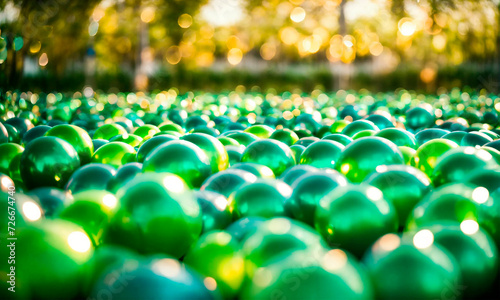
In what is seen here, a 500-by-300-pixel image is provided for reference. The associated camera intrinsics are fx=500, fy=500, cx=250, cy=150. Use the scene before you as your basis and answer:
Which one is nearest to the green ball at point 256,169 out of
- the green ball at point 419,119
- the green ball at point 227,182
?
the green ball at point 227,182

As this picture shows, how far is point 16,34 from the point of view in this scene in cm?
735

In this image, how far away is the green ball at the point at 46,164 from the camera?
2654mm

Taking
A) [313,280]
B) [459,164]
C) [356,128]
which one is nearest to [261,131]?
[356,128]

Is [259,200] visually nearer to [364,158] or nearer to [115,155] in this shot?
[364,158]

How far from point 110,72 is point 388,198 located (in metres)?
→ 23.2

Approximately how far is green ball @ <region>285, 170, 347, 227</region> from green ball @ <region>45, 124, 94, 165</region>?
1.57 metres

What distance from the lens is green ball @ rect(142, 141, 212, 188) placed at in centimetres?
243

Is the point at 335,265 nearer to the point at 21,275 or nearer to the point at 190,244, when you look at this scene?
the point at 190,244

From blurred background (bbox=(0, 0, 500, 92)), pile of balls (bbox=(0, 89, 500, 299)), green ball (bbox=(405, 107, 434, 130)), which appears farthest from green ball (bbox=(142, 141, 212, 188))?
blurred background (bbox=(0, 0, 500, 92))

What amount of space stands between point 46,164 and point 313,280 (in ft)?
6.27

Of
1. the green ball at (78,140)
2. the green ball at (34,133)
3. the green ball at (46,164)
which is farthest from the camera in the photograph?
the green ball at (34,133)

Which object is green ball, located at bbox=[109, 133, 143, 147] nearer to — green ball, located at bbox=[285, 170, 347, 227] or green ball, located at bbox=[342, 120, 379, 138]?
green ball, located at bbox=[342, 120, 379, 138]

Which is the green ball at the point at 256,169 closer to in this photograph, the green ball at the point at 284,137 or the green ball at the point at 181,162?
the green ball at the point at 181,162

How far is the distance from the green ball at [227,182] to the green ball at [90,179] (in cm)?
53
